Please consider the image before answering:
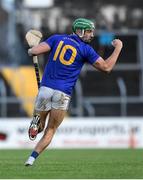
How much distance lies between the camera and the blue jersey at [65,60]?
12930 millimetres

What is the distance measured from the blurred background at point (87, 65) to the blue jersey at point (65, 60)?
45.9 ft

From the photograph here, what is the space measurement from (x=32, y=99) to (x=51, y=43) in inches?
556

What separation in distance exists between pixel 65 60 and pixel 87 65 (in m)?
17.3

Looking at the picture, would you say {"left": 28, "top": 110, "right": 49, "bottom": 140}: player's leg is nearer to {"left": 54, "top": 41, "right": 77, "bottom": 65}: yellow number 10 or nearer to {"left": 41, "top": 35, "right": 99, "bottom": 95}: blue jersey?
{"left": 41, "top": 35, "right": 99, "bottom": 95}: blue jersey

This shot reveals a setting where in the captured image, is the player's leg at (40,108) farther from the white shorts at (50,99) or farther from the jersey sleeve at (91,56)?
the jersey sleeve at (91,56)

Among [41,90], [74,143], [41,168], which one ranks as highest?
[41,90]

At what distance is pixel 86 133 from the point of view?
27.0 m

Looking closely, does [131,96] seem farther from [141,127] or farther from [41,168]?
[41,168]

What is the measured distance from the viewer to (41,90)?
13.0 meters

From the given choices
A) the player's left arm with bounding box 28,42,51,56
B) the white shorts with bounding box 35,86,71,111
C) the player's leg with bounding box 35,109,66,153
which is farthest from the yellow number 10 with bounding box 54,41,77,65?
the player's leg with bounding box 35,109,66,153

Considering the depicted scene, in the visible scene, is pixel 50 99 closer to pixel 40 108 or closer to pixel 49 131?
pixel 40 108

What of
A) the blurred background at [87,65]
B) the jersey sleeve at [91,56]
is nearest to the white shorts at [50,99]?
the jersey sleeve at [91,56]

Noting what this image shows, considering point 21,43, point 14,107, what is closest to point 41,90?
point 14,107

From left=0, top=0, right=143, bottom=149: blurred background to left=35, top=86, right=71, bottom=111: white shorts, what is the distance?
551 inches
